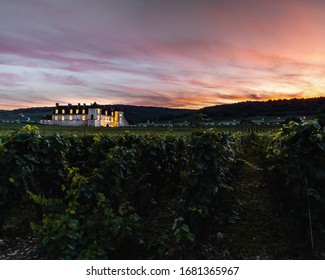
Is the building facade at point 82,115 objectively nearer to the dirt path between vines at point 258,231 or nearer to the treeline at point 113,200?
the treeline at point 113,200

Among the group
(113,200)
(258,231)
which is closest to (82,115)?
(113,200)

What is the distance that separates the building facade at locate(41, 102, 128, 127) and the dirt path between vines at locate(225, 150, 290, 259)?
104294 mm

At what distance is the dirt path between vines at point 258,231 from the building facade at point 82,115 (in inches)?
4106

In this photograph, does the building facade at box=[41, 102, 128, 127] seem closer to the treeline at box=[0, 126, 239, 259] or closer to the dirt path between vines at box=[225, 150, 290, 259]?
the treeline at box=[0, 126, 239, 259]

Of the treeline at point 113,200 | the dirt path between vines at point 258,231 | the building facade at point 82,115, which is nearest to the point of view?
the treeline at point 113,200

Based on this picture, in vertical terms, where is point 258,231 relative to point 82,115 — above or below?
below

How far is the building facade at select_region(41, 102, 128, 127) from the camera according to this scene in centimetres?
11194

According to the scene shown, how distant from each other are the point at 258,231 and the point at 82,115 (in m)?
112

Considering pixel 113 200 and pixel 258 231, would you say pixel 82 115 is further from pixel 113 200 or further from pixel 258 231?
pixel 258 231

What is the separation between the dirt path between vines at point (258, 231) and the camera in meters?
5.27

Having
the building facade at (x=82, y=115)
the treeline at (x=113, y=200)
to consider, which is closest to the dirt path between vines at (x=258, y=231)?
the treeline at (x=113, y=200)

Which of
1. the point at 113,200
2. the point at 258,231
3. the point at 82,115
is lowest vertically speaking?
the point at 258,231

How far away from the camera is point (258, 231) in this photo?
6.17 m
